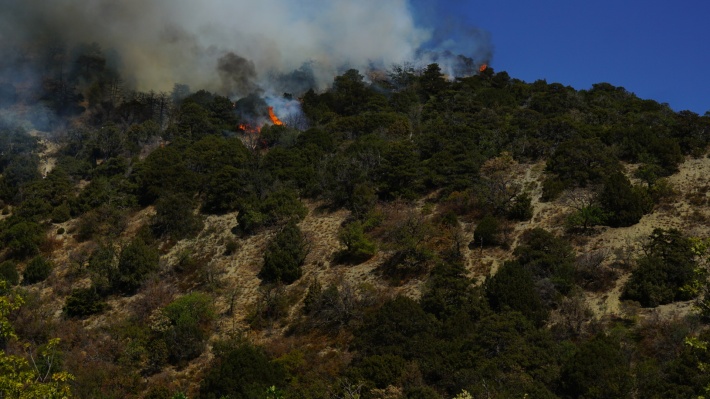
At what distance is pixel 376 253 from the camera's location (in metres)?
43.4

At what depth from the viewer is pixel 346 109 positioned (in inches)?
3241

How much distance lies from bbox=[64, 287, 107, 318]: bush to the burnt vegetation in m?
0.16

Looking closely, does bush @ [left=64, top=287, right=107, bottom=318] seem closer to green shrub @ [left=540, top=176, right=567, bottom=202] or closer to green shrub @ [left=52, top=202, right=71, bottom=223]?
green shrub @ [left=52, top=202, right=71, bottom=223]

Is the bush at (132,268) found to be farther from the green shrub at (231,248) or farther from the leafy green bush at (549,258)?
the leafy green bush at (549,258)

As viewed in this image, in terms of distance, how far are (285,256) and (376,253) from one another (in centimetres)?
622

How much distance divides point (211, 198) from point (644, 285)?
114 feet

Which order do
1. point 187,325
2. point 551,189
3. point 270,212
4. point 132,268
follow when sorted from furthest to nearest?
point 270,212
point 132,268
point 551,189
point 187,325

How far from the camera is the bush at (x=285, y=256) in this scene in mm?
42844

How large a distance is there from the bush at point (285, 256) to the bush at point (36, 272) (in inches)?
670

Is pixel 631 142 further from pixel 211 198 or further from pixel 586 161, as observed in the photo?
pixel 211 198

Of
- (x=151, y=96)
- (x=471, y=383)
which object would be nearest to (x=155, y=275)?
(x=471, y=383)

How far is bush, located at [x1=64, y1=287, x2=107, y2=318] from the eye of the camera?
42.6 metres

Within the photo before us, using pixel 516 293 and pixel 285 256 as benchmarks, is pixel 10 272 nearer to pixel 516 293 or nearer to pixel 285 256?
pixel 285 256

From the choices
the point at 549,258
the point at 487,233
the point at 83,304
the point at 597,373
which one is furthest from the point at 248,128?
the point at 597,373
